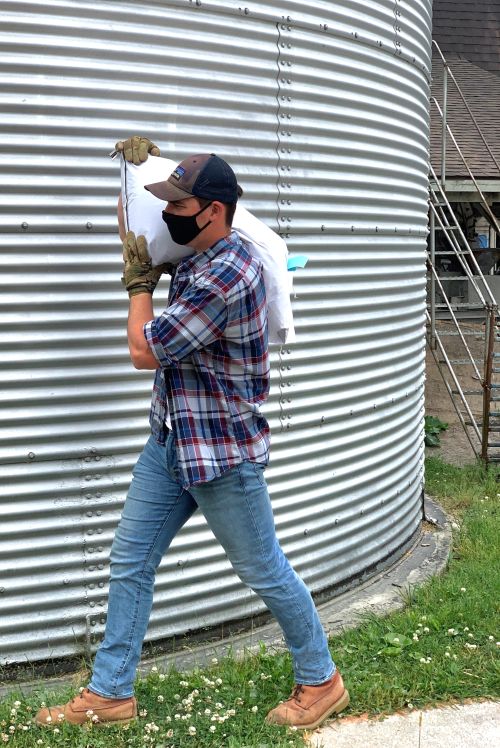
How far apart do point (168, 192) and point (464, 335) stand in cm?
984

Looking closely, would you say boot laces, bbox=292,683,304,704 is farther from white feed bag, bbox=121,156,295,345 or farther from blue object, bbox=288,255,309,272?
blue object, bbox=288,255,309,272

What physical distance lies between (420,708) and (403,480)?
226cm

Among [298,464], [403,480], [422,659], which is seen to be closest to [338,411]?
[298,464]

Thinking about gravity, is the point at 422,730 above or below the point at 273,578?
below

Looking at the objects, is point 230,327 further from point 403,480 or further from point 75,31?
point 403,480

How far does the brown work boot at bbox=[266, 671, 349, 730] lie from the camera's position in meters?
3.53

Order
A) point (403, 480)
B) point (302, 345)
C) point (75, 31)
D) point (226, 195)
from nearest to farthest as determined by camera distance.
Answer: point (226, 195)
point (75, 31)
point (302, 345)
point (403, 480)

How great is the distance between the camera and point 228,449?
322cm

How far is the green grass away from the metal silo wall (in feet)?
1.51

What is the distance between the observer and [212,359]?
10.6 ft

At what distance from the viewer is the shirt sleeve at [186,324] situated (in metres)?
3.05

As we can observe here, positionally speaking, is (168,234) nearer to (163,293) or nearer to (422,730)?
(163,293)

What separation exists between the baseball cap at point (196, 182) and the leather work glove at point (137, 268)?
198mm

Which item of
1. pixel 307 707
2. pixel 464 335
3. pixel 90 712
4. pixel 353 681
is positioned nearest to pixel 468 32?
pixel 464 335
